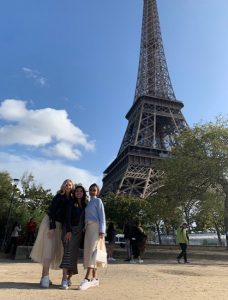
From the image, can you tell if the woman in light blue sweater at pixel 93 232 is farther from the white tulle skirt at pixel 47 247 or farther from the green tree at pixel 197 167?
the green tree at pixel 197 167

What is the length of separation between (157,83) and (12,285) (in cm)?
6875

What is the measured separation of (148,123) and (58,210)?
58.9 m

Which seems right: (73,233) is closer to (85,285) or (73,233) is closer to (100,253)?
(100,253)

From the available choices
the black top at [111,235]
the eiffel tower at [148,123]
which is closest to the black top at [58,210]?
the black top at [111,235]

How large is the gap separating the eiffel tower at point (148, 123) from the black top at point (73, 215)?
42735 millimetres

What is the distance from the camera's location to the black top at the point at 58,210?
24.6 feet

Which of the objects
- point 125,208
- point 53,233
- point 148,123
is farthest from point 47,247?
point 148,123

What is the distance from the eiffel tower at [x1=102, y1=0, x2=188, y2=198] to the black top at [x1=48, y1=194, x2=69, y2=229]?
42.8 m

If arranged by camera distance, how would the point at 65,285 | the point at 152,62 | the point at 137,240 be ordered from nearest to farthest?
the point at 65,285
the point at 137,240
the point at 152,62

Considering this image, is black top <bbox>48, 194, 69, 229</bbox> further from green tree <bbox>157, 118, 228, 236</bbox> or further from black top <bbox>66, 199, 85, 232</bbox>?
green tree <bbox>157, 118, 228, 236</bbox>

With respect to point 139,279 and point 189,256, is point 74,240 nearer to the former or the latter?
point 139,279

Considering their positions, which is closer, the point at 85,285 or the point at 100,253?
the point at 85,285

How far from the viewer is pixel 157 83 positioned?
73.6 m

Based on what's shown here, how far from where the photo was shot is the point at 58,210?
7.58 meters
